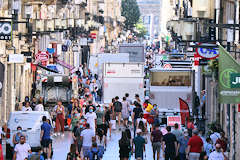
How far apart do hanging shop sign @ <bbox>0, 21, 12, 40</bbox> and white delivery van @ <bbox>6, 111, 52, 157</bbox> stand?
12.9 ft

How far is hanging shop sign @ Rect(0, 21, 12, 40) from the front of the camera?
95.7ft

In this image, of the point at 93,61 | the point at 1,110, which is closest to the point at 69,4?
the point at 93,61

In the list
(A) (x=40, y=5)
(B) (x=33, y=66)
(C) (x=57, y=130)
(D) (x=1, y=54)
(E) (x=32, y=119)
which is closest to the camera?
(E) (x=32, y=119)

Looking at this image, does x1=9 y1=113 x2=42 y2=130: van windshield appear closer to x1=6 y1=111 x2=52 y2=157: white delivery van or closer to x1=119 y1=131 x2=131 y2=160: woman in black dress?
x1=6 y1=111 x2=52 y2=157: white delivery van

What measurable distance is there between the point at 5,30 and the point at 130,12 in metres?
151

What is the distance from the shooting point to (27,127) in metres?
25.8

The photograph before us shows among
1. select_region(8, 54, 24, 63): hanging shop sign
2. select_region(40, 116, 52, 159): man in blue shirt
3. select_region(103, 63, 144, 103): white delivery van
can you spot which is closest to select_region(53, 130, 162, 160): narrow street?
select_region(40, 116, 52, 159): man in blue shirt

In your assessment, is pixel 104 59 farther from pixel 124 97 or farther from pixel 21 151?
pixel 21 151

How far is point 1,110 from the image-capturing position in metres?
37.0

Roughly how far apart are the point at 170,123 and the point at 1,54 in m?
11.2

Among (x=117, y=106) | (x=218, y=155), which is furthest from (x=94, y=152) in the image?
(x=117, y=106)

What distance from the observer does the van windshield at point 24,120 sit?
25.8 m

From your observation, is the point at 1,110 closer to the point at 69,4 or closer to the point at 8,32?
the point at 8,32

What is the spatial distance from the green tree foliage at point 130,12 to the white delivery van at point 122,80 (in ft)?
456
